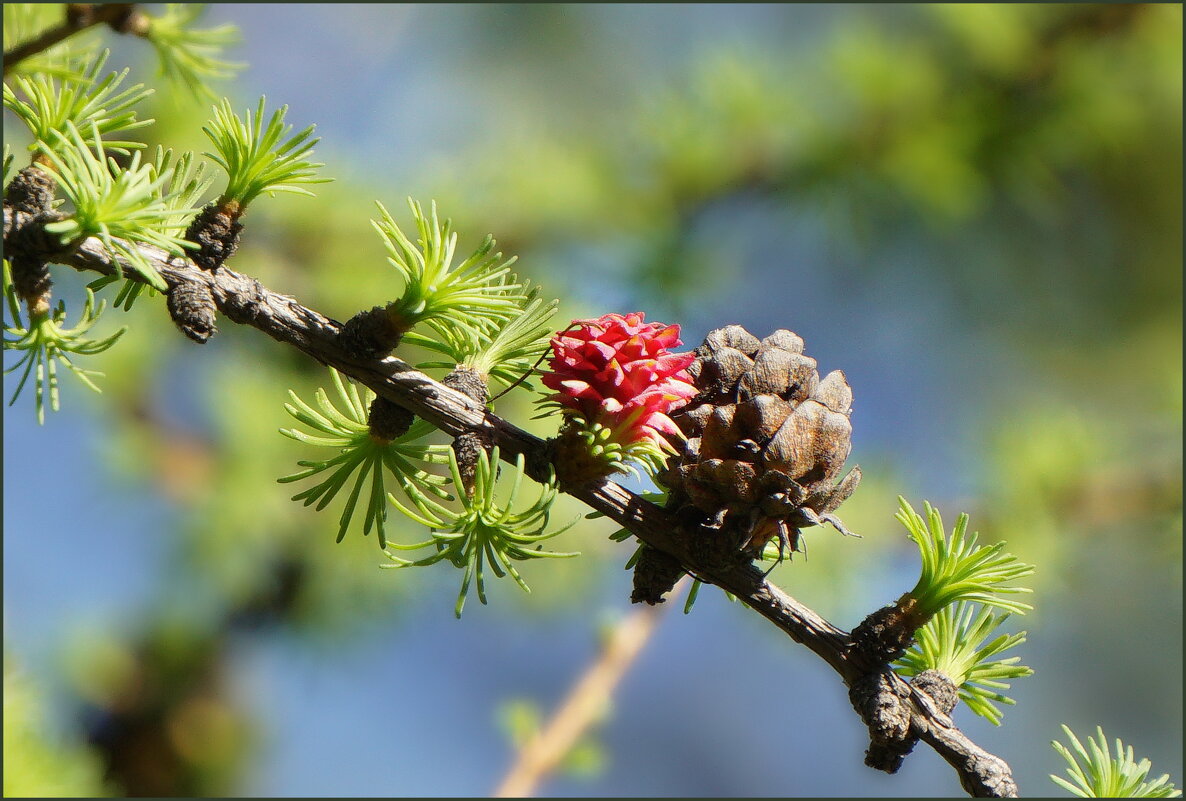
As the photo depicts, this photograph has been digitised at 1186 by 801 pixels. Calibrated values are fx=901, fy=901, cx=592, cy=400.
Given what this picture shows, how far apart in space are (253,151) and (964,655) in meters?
0.31

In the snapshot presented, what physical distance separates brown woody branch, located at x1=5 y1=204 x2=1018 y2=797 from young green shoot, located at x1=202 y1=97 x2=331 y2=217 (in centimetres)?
3

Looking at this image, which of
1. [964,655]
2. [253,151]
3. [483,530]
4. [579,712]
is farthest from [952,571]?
[579,712]

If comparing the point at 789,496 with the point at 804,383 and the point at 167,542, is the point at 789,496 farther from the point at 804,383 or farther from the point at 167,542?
the point at 167,542

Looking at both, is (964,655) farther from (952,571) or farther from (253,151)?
(253,151)

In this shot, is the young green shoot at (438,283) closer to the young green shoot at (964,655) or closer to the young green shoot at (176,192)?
the young green shoot at (176,192)

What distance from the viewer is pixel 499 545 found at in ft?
0.97

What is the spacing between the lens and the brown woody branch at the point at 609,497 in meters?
0.29

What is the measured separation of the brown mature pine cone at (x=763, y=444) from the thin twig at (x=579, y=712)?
0.37m

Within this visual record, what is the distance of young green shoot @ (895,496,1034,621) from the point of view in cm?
30

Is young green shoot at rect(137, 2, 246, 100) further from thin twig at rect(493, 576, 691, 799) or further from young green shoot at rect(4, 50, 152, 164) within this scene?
thin twig at rect(493, 576, 691, 799)

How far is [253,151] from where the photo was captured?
0.31 m

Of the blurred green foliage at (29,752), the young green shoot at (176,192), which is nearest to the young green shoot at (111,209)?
the young green shoot at (176,192)

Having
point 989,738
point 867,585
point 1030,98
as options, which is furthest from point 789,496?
point 989,738

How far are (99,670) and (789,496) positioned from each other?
1000 mm
